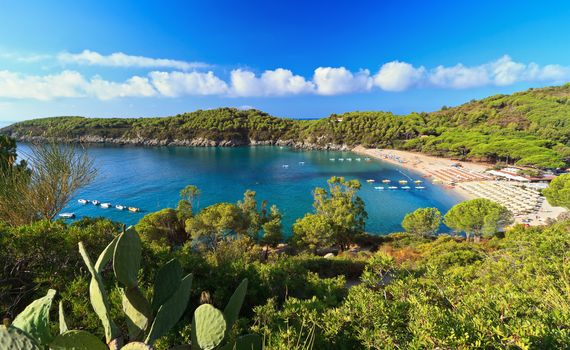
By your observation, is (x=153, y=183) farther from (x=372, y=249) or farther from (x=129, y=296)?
(x=129, y=296)

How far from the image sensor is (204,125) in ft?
276

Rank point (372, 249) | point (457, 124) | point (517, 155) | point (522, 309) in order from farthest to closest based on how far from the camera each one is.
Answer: point (457, 124), point (517, 155), point (372, 249), point (522, 309)

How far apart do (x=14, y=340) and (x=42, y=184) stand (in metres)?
7.63

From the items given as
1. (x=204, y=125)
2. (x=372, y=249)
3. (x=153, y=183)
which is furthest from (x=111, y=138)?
(x=372, y=249)

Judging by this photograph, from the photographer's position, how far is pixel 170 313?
1603 mm

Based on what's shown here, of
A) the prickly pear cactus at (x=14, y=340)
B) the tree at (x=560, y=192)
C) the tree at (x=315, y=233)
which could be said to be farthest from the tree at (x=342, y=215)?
the prickly pear cactus at (x=14, y=340)

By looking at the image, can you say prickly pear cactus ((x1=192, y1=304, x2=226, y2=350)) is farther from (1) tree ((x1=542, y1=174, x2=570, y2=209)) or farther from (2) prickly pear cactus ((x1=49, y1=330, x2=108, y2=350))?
(1) tree ((x1=542, y1=174, x2=570, y2=209))

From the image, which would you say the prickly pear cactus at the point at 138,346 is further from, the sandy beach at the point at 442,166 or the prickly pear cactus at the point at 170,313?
the sandy beach at the point at 442,166

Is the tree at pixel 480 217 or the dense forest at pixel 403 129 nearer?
the tree at pixel 480 217

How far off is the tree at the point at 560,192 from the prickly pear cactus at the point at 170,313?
2636 centimetres

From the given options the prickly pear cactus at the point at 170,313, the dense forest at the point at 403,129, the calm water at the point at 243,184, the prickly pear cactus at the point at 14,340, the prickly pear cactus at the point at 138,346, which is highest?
the dense forest at the point at 403,129

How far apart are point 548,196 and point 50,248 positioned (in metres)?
28.4

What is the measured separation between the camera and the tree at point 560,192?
61.6 feet

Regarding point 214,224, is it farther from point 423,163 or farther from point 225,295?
point 423,163
